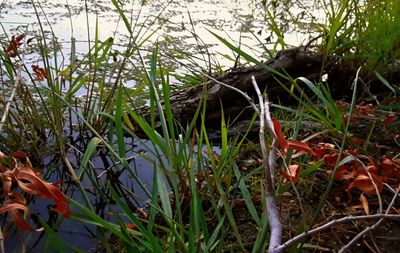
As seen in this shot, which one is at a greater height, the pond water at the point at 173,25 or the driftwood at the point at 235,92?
the pond water at the point at 173,25

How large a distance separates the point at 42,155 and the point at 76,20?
→ 1.52m

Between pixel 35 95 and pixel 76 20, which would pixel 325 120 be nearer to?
pixel 35 95

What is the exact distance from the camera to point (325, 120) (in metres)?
1.35

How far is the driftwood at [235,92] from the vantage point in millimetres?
1768

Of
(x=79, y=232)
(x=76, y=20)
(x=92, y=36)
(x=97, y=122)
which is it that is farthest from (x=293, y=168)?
(x=76, y=20)

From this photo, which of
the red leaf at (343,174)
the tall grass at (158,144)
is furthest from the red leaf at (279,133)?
the red leaf at (343,174)

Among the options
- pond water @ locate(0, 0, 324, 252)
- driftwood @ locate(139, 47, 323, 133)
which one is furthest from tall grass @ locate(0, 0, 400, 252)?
pond water @ locate(0, 0, 324, 252)

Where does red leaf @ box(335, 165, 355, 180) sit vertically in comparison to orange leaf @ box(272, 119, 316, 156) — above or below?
below

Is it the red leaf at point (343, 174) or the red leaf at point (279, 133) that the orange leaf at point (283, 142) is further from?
the red leaf at point (343, 174)

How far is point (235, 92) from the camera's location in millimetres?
1790

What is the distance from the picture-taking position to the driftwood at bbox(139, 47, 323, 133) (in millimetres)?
1768

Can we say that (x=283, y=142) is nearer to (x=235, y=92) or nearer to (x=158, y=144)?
(x=158, y=144)

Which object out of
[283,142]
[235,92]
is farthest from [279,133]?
[235,92]

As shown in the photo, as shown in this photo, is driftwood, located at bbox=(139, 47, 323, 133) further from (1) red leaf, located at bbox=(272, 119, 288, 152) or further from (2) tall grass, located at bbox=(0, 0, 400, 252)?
(1) red leaf, located at bbox=(272, 119, 288, 152)
